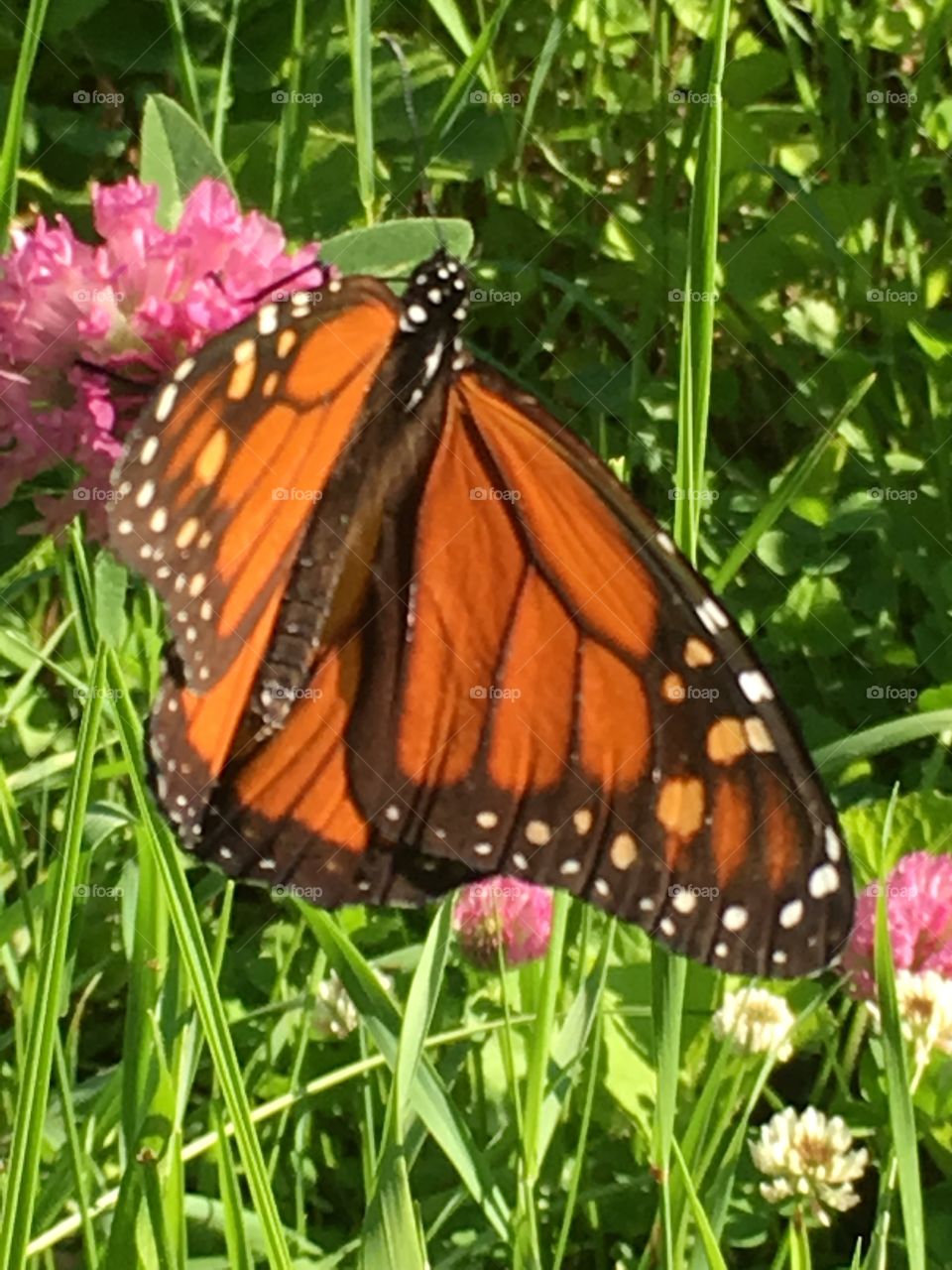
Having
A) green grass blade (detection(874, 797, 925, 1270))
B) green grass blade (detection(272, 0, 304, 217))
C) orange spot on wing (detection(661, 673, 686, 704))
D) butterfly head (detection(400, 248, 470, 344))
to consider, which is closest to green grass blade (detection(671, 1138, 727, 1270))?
green grass blade (detection(874, 797, 925, 1270))

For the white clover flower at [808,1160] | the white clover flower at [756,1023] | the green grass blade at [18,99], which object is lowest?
the white clover flower at [808,1160]

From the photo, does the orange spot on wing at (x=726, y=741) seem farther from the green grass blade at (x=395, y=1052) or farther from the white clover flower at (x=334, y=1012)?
the white clover flower at (x=334, y=1012)

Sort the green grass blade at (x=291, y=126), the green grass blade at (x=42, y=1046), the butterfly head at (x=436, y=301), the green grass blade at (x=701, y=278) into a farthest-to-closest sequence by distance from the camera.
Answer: the green grass blade at (x=291, y=126), the butterfly head at (x=436, y=301), the green grass blade at (x=701, y=278), the green grass blade at (x=42, y=1046)

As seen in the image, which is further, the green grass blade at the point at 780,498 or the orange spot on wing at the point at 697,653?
the orange spot on wing at the point at 697,653

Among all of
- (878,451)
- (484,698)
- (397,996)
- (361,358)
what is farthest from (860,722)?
(361,358)

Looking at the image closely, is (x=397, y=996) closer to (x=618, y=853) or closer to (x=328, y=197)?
(x=618, y=853)

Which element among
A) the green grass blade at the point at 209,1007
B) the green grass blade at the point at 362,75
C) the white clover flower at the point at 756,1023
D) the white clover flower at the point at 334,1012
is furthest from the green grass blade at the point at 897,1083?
the green grass blade at the point at 362,75

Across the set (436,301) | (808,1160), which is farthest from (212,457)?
(808,1160)
